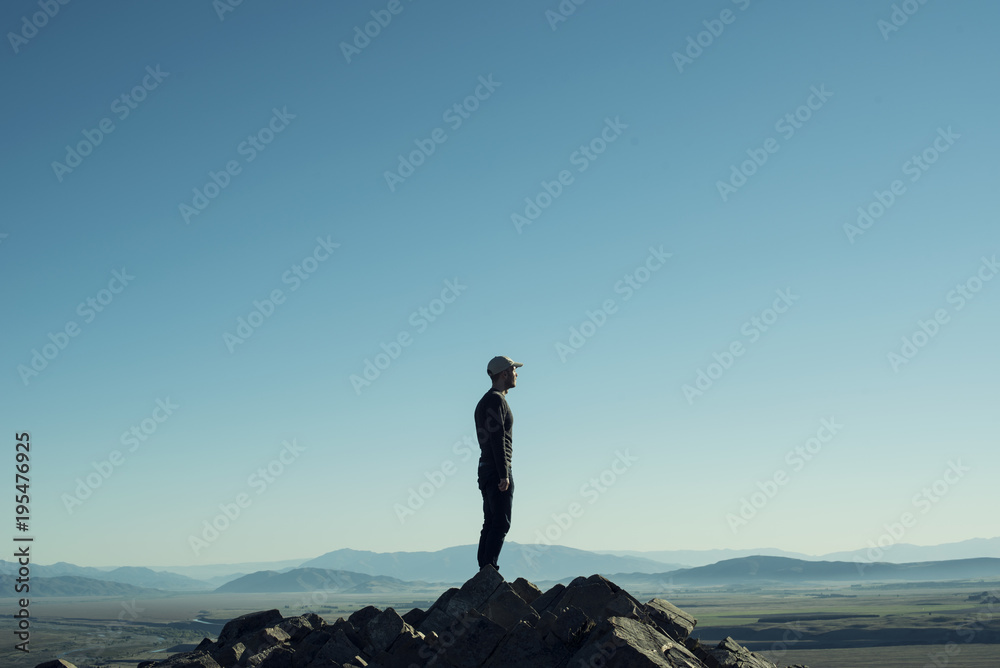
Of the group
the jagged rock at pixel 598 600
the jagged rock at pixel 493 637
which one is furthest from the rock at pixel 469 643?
the jagged rock at pixel 598 600

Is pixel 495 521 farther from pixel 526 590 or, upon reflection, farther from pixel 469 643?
pixel 469 643

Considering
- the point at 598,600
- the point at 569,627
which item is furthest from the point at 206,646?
the point at 569,627

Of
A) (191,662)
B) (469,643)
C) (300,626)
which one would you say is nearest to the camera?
(469,643)

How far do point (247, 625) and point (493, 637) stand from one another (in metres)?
6.02

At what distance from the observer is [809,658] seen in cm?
10675

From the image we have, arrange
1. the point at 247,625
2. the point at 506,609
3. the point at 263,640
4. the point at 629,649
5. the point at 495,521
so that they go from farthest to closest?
the point at 247,625, the point at 495,521, the point at 263,640, the point at 506,609, the point at 629,649

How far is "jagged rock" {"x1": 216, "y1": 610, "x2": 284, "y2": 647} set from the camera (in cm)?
1374

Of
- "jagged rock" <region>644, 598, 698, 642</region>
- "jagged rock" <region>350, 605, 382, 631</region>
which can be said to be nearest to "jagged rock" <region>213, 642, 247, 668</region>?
"jagged rock" <region>350, 605, 382, 631</region>

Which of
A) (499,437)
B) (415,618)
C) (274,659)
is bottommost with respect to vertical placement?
(274,659)

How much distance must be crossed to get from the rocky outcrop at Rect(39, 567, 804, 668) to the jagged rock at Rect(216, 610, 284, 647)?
0.02 m

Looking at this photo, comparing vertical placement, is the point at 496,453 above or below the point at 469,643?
above

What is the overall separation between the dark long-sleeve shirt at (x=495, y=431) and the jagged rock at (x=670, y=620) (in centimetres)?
341

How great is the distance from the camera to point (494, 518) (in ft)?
44.2

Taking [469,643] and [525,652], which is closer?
[525,652]
